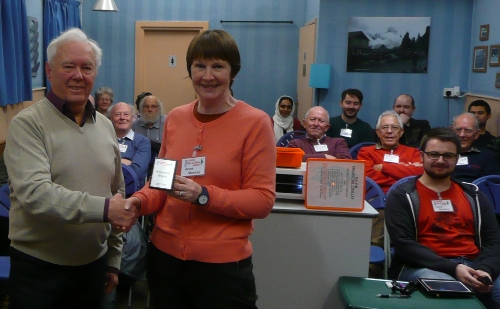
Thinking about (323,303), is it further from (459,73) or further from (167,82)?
(167,82)

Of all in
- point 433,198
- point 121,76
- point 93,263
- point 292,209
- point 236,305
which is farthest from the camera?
point 121,76

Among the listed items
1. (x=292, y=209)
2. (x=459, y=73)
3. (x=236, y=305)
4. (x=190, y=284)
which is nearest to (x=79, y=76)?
(x=190, y=284)

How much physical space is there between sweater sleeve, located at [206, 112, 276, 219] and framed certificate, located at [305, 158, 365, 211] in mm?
850

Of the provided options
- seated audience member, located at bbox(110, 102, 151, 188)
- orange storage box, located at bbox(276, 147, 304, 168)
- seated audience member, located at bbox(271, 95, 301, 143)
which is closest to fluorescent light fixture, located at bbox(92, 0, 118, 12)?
seated audience member, located at bbox(271, 95, 301, 143)

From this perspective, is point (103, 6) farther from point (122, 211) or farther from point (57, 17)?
point (122, 211)

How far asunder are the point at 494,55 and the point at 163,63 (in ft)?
16.2

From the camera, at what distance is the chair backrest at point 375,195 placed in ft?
10.9

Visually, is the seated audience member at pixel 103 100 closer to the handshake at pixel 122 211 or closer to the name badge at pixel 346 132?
the name badge at pixel 346 132

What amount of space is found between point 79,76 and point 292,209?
3.68ft

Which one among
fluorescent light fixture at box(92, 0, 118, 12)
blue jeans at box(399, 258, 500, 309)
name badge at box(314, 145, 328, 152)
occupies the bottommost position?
blue jeans at box(399, 258, 500, 309)

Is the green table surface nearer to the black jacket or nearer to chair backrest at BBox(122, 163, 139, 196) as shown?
the black jacket

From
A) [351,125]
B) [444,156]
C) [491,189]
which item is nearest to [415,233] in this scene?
[444,156]

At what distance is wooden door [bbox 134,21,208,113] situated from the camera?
8.27 metres

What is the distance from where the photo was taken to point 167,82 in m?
8.38
